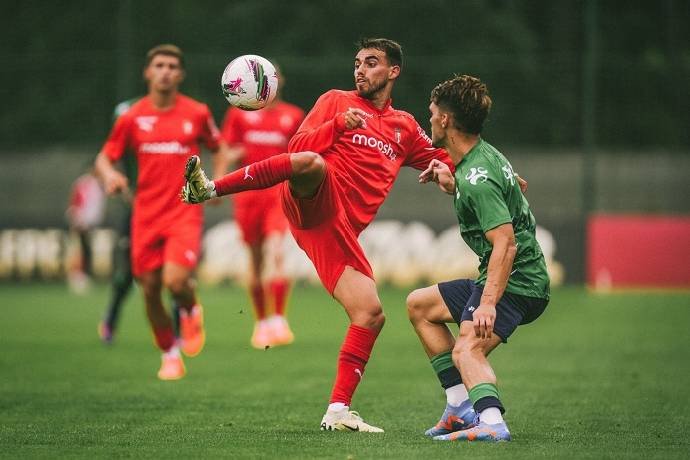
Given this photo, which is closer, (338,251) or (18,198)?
(338,251)

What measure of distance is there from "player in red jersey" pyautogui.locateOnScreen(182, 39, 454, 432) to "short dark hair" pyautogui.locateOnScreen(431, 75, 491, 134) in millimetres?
615

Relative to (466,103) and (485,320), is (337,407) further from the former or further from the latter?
(466,103)

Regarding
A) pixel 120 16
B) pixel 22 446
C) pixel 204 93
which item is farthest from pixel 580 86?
pixel 22 446

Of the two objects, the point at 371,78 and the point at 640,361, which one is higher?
the point at 371,78

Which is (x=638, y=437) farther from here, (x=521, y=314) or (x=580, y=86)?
(x=580, y=86)

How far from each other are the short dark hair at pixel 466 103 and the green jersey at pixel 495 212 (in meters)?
0.13

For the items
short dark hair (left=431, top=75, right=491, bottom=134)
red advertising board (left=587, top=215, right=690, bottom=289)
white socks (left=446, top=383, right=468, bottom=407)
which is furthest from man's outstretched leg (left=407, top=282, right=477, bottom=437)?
red advertising board (left=587, top=215, right=690, bottom=289)

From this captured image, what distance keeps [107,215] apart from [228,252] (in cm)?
276

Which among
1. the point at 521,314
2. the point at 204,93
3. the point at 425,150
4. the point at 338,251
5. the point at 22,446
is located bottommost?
the point at 22,446

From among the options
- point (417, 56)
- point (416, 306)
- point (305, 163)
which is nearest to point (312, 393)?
point (416, 306)

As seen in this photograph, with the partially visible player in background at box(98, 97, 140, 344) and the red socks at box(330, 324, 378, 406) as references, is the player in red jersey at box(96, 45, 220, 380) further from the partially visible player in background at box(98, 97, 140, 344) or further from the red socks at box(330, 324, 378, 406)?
the red socks at box(330, 324, 378, 406)

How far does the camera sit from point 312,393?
30.2 feet

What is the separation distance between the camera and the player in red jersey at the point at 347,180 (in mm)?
7145

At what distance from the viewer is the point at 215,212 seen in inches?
848
